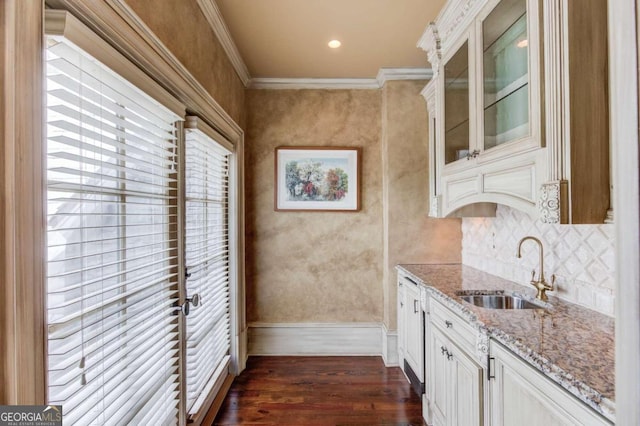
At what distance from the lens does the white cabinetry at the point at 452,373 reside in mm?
1555

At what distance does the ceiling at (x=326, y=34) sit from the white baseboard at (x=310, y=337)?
254 cm

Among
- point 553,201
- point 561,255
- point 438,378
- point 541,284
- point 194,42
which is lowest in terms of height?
point 438,378

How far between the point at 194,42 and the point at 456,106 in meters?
1.67

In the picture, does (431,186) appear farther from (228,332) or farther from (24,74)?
(24,74)

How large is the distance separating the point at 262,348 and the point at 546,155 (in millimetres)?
3023

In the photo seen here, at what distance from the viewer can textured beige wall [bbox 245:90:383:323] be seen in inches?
134

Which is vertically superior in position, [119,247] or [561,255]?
[119,247]

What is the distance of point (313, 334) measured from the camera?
11.2 feet

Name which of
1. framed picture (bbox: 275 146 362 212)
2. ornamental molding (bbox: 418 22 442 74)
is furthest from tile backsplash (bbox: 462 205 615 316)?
framed picture (bbox: 275 146 362 212)

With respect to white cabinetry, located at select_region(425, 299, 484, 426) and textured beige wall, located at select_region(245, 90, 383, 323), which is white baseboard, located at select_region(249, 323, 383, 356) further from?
white cabinetry, located at select_region(425, 299, 484, 426)

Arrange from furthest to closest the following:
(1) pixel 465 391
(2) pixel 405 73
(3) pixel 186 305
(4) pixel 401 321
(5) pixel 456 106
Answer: (2) pixel 405 73 → (4) pixel 401 321 → (5) pixel 456 106 → (3) pixel 186 305 → (1) pixel 465 391

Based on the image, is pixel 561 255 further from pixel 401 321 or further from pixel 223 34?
pixel 223 34

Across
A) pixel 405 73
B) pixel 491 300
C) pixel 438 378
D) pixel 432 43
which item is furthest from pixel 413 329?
pixel 405 73

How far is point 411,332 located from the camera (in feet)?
8.82
